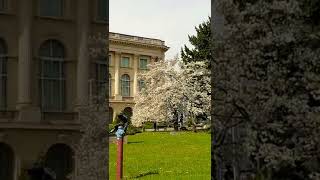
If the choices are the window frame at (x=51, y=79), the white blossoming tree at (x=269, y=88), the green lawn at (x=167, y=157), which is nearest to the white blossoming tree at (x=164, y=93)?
the green lawn at (x=167, y=157)

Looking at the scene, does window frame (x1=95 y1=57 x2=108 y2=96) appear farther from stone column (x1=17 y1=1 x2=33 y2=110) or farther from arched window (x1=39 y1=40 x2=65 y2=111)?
stone column (x1=17 y1=1 x2=33 y2=110)

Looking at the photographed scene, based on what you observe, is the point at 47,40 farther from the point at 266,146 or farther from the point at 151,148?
the point at 151,148

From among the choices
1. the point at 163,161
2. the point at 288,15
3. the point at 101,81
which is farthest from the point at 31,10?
the point at 163,161

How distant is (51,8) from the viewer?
10.3ft

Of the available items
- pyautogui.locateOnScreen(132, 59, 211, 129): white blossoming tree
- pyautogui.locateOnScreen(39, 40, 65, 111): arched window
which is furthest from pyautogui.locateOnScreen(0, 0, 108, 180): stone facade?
pyautogui.locateOnScreen(132, 59, 211, 129): white blossoming tree

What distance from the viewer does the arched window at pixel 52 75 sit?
3109 millimetres

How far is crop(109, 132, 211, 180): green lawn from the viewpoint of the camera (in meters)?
8.41

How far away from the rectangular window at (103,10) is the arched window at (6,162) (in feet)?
3.38

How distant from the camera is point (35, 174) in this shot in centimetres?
305

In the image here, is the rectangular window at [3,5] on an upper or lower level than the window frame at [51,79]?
upper

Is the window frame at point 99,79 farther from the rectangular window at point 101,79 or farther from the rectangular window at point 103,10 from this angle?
the rectangular window at point 103,10

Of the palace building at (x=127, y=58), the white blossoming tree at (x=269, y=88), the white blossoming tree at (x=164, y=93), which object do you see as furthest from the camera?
the white blossoming tree at (x=164, y=93)

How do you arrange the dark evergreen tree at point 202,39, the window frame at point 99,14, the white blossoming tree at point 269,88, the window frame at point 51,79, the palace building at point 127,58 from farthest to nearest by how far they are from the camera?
the palace building at point 127,58
the dark evergreen tree at point 202,39
the window frame at point 99,14
the window frame at point 51,79
the white blossoming tree at point 269,88

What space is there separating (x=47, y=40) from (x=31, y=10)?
0.20 m
